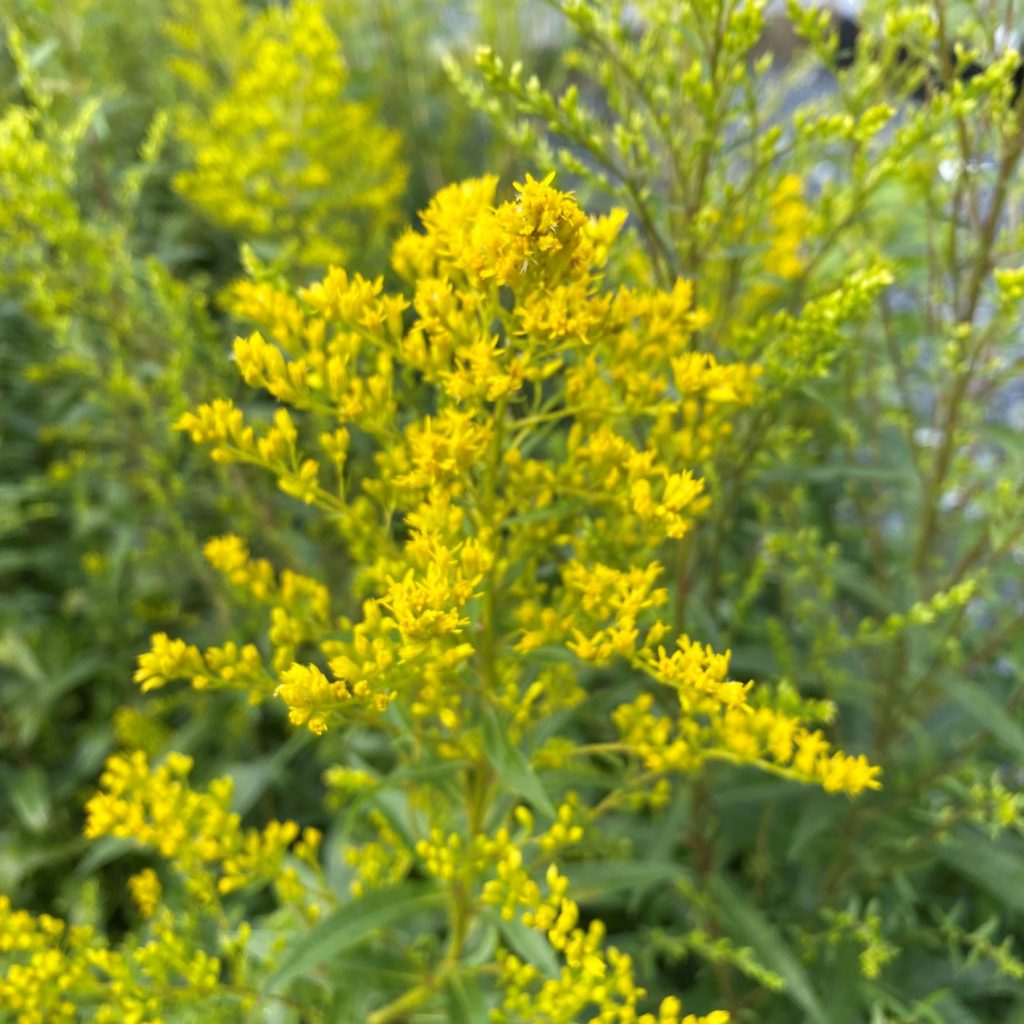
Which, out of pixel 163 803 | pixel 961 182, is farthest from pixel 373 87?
pixel 163 803

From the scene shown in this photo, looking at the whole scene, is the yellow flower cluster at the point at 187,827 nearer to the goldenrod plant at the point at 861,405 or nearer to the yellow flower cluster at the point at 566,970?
the yellow flower cluster at the point at 566,970

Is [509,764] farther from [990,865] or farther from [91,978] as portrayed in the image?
[990,865]

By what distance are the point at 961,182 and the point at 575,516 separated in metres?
1.02

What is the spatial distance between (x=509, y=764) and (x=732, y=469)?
814 mm

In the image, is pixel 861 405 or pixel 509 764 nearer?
pixel 509 764

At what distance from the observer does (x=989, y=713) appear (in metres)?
2.00

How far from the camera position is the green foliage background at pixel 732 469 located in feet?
5.64

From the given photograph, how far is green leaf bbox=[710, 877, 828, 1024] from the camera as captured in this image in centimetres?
195

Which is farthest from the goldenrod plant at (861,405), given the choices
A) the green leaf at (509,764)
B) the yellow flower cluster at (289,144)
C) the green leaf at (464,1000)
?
the yellow flower cluster at (289,144)

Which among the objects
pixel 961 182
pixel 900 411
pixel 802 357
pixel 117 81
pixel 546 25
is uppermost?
pixel 546 25

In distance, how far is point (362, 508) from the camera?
150 cm

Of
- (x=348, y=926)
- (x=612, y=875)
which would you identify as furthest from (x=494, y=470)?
(x=612, y=875)

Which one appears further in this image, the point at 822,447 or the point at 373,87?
the point at 373,87

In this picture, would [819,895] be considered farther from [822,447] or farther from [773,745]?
[822,447]
